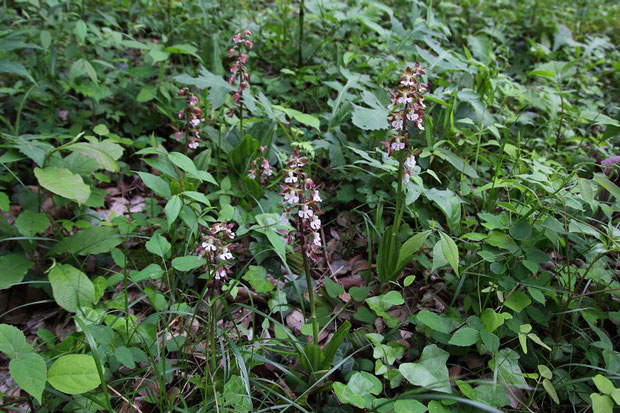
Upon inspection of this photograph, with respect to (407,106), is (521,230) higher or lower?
lower

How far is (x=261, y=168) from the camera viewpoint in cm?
272

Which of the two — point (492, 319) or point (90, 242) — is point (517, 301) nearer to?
point (492, 319)

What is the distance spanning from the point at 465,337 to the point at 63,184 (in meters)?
1.94

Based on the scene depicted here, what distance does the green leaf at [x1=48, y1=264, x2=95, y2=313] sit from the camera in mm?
1962

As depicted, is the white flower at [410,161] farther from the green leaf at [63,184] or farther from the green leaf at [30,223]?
the green leaf at [30,223]

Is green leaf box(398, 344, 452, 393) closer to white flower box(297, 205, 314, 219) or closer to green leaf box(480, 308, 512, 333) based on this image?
green leaf box(480, 308, 512, 333)

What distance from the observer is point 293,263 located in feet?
7.73

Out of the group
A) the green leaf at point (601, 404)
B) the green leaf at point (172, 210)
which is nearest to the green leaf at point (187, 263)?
the green leaf at point (172, 210)

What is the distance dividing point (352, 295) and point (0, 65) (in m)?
2.41

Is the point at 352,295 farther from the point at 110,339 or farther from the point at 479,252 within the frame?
the point at 110,339

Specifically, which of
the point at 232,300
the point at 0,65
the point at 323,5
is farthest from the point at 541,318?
the point at 0,65

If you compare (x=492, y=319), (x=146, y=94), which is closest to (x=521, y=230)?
(x=492, y=319)

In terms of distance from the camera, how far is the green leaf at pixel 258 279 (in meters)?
2.06

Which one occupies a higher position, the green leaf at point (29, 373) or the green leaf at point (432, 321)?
the green leaf at point (29, 373)
